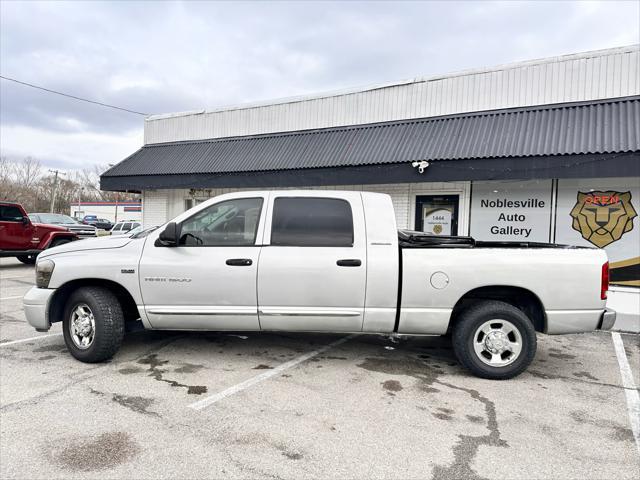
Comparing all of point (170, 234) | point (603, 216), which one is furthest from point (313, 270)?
point (603, 216)

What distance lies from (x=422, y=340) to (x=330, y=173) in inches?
193

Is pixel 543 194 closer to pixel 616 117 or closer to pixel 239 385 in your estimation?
pixel 616 117

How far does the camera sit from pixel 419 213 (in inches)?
395

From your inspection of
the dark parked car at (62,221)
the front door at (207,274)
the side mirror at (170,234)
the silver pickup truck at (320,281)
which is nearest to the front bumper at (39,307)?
Answer: the silver pickup truck at (320,281)

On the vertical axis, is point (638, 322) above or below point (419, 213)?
below

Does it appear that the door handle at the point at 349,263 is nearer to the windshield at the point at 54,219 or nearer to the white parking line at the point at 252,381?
the white parking line at the point at 252,381

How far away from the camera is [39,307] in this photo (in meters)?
4.72

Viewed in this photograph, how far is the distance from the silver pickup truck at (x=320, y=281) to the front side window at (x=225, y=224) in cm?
1

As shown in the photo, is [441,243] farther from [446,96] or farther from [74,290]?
[446,96]

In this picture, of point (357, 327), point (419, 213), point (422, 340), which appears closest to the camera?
point (357, 327)

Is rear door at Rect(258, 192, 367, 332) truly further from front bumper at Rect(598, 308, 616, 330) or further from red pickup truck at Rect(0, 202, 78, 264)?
red pickup truck at Rect(0, 202, 78, 264)

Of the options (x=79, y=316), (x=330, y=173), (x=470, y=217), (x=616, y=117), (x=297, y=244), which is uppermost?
(x=616, y=117)

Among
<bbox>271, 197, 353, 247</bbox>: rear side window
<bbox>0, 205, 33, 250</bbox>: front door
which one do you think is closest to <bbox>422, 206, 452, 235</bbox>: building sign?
<bbox>271, 197, 353, 247</bbox>: rear side window

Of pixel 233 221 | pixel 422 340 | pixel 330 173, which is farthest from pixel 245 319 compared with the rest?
pixel 330 173
